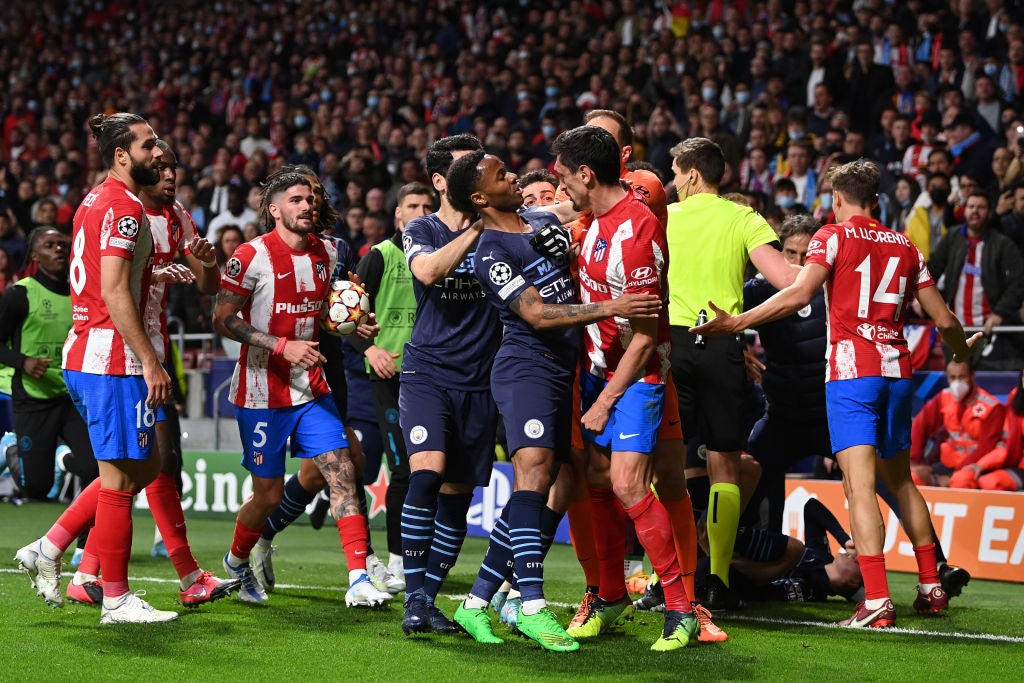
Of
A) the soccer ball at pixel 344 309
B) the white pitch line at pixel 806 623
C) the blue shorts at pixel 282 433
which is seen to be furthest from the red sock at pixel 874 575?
the soccer ball at pixel 344 309

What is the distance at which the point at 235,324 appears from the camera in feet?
21.0

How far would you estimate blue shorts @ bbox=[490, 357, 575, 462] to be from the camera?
208 inches

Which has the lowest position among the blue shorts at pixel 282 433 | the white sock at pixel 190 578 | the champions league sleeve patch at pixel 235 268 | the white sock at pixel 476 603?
the white sock at pixel 190 578

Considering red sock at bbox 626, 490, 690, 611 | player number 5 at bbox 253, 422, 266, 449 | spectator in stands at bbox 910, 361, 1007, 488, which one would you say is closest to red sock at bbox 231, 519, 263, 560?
player number 5 at bbox 253, 422, 266, 449

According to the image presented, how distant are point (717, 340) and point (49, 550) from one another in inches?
138

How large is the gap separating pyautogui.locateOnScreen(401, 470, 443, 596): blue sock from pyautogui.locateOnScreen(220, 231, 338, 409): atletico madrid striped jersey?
1177mm

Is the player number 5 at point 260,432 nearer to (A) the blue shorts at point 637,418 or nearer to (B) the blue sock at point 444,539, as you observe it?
(B) the blue sock at point 444,539

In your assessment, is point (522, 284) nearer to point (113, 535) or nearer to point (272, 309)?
point (272, 309)

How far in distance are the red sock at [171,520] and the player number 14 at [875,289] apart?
11.8 feet

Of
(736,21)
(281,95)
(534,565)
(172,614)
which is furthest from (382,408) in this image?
(281,95)

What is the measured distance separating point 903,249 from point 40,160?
19084mm

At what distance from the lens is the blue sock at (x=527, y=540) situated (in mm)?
5191

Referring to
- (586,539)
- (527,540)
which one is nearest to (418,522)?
(527,540)

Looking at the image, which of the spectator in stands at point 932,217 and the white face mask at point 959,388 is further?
the spectator in stands at point 932,217
